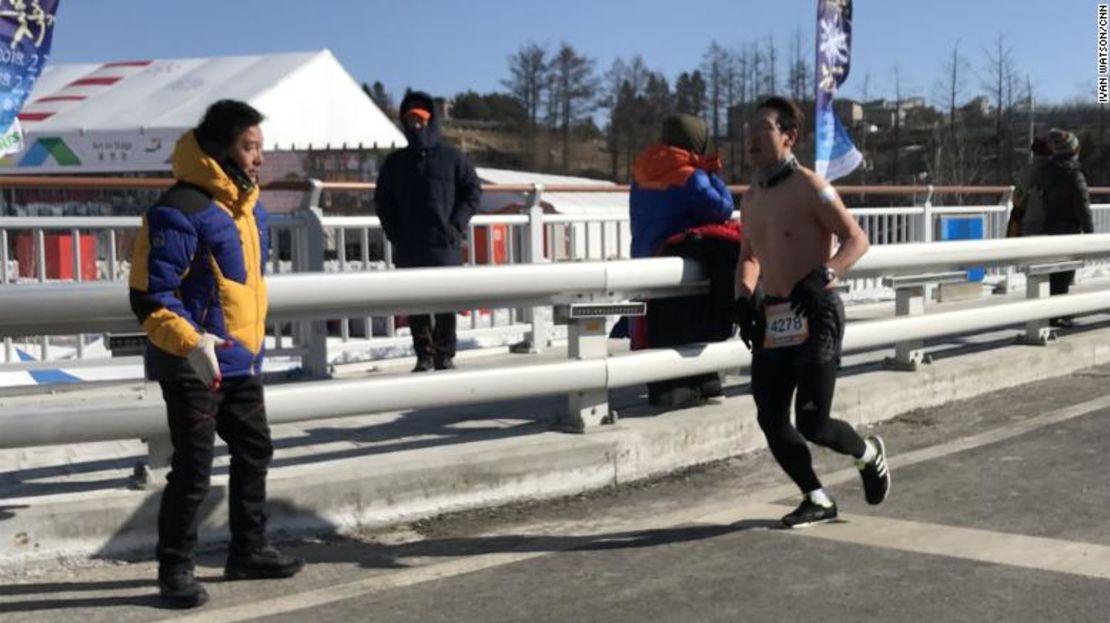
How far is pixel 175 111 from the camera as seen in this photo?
25.0 metres

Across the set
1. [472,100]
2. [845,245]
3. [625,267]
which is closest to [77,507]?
[625,267]

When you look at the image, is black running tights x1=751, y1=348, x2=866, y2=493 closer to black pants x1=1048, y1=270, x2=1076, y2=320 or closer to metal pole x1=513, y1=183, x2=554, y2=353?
metal pole x1=513, y1=183, x2=554, y2=353

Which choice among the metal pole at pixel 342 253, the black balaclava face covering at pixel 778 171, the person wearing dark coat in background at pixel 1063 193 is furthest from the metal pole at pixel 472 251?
the person wearing dark coat in background at pixel 1063 193

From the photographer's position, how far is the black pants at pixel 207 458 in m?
4.18

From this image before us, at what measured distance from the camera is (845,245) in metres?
4.91

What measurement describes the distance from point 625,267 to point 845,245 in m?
1.40

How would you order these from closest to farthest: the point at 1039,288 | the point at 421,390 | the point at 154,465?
the point at 154,465
the point at 421,390
the point at 1039,288

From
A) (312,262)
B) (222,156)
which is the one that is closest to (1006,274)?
(312,262)

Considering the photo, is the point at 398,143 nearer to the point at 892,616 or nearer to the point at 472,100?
the point at 892,616

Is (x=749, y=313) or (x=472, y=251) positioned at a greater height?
(x=472, y=251)

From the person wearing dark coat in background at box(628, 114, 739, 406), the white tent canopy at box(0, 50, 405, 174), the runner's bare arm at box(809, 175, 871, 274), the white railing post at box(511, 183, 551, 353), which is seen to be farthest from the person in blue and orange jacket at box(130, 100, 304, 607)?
the white tent canopy at box(0, 50, 405, 174)

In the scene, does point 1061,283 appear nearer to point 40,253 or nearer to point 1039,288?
point 1039,288

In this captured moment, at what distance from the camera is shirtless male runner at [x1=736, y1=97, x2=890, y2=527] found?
493 centimetres

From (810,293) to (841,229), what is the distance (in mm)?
289
